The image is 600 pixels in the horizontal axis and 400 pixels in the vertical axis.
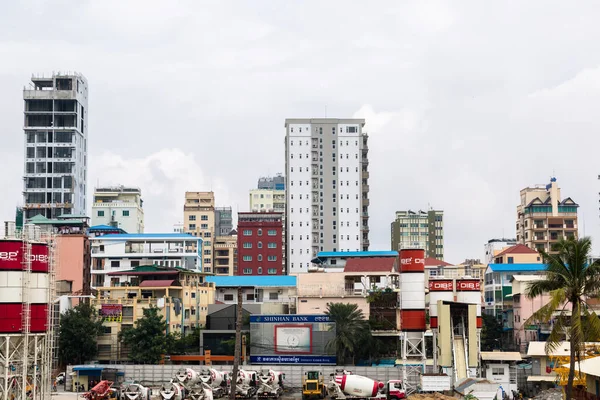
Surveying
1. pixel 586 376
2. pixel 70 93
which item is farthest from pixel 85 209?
pixel 586 376

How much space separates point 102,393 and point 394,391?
25.3 m

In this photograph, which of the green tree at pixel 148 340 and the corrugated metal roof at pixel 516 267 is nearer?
the green tree at pixel 148 340

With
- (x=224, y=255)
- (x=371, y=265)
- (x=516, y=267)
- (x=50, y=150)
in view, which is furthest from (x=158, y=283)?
(x=224, y=255)

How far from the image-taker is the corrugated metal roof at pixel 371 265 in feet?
366

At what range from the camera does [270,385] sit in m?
78.9

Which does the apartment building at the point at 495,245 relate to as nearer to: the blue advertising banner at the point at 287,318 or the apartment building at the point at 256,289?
the apartment building at the point at 256,289

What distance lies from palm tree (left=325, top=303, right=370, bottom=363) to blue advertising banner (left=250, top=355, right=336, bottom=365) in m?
1.34

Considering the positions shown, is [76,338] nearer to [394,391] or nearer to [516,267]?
[394,391]

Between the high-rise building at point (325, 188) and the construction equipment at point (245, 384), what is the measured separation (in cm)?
8534

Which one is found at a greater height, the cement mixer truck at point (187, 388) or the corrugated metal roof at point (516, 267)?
the corrugated metal roof at point (516, 267)

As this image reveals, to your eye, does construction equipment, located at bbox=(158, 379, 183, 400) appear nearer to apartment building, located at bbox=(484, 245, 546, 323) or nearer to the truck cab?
the truck cab

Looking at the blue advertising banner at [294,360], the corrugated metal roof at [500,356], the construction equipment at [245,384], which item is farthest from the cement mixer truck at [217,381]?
the corrugated metal roof at [500,356]

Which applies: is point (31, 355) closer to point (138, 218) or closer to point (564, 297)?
point (564, 297)

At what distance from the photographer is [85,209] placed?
17575cm
